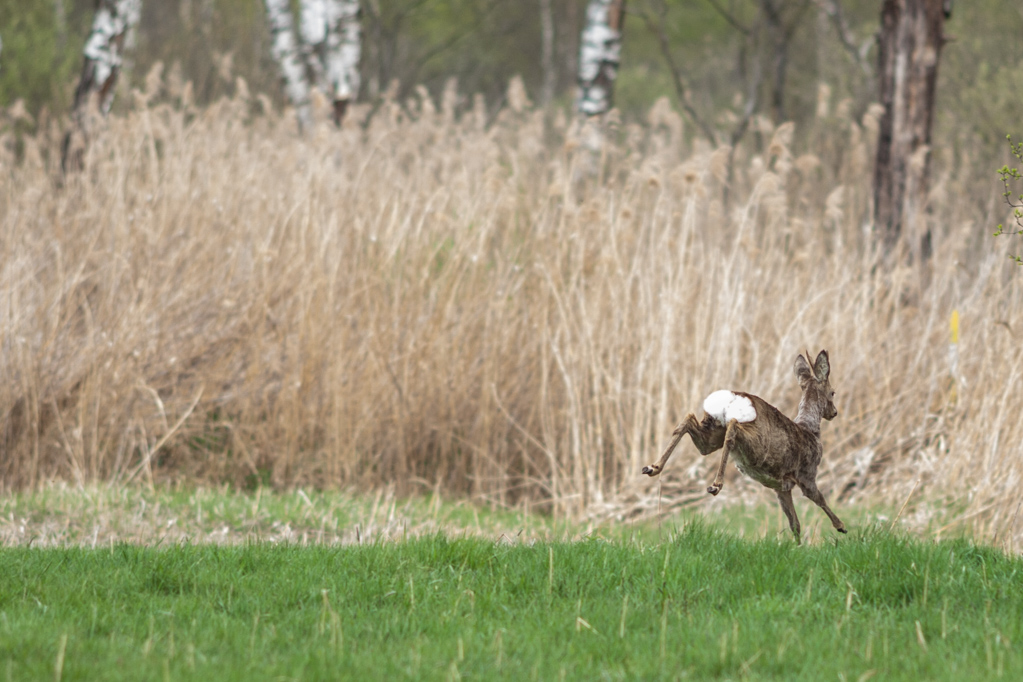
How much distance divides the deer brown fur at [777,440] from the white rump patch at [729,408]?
11mm

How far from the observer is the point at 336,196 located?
752 cm

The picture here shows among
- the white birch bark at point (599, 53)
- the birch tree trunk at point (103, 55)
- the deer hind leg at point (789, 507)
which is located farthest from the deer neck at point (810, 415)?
the white birch bark at point (599, 53)

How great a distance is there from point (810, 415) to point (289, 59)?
11504 millimetres

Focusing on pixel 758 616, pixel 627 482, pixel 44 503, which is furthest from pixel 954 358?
pixel 44 503

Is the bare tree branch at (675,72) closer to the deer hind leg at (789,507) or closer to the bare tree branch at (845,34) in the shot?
the bare tree branch at (845,34)

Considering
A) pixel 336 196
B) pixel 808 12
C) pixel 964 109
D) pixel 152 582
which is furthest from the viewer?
pixel 808 12

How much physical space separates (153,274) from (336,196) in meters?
1.30

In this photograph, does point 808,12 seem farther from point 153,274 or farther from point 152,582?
point 152,582

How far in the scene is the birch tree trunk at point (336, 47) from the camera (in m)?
12.3

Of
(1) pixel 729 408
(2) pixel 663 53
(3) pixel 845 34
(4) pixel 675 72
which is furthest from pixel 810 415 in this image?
(2) pixel 663 53

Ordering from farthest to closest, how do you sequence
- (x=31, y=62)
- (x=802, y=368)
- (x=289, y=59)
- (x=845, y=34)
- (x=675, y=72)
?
(x=31, y=62)
(x=289, y=59)
(x=675, y=72)
(x=845, y=34)
(x=802, y=368)

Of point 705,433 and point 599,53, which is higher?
point 599,53

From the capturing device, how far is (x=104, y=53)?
10320mm

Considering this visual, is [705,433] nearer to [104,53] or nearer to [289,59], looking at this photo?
[104,53]
